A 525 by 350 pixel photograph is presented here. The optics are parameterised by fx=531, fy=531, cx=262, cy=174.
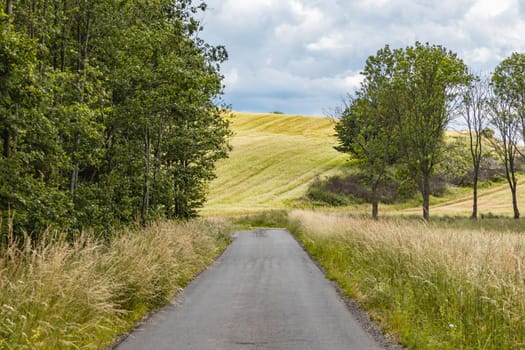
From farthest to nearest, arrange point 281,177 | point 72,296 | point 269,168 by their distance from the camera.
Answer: point 269,168 < point 281,177 < point 72,296

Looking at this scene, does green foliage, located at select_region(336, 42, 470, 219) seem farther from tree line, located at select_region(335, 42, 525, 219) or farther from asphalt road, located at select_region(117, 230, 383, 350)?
asphalt road, located at select_region(117, 230, 383, 350)

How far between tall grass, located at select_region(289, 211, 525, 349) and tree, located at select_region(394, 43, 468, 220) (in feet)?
76.0

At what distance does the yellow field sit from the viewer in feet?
206

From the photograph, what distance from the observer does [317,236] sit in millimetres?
26828

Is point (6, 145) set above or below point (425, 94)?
below

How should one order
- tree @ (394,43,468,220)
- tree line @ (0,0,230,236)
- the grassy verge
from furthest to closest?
tree @ (394,43,468,220) → tree line @ (0,0,230,236) → the grassy verge

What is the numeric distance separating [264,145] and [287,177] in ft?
72.2

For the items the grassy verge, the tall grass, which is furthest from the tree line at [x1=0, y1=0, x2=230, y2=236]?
the tall grass

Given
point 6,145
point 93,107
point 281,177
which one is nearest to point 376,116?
point 93,107

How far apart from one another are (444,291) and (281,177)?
238 ft

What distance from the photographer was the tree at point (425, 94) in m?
35.8

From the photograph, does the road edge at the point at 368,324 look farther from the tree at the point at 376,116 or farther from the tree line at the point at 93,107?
the tree at the point at 376,116

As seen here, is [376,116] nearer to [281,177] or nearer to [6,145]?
[6,145]

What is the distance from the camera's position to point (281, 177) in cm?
8175
